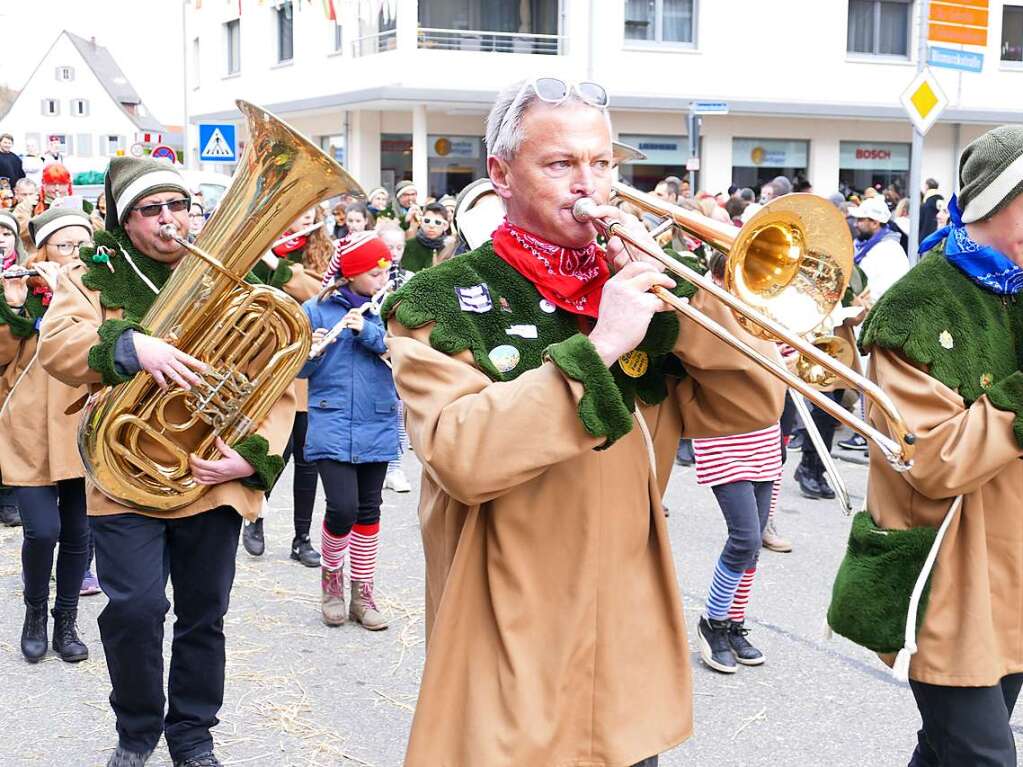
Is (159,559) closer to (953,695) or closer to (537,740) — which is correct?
(537,740)

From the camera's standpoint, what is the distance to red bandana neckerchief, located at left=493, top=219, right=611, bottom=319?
2555mm

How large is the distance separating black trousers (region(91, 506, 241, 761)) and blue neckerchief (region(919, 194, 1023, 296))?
7.77 ft

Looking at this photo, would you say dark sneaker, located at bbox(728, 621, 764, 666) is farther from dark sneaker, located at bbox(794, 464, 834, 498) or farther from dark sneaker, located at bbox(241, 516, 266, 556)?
dark sneaker, located at bbox(794, 464, 834, 498)

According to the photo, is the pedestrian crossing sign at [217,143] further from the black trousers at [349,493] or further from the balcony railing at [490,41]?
the black trousers at [349,493]

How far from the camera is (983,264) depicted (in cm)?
304

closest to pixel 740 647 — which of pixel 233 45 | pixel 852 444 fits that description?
pixel 852 444

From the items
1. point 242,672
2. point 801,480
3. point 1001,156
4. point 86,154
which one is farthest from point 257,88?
point 86,154

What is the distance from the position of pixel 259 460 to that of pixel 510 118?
6.01ft

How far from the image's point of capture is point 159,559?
3.97 meters

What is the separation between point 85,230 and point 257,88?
95.8 feet

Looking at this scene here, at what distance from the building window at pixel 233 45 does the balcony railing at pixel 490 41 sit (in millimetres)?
10235

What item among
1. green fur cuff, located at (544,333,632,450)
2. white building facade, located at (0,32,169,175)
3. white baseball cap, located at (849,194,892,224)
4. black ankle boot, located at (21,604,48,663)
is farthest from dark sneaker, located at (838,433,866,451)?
white building facade, located at (0,32,169,175)

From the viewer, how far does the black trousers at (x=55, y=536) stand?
5.24m

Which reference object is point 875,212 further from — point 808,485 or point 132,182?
point 132,182
